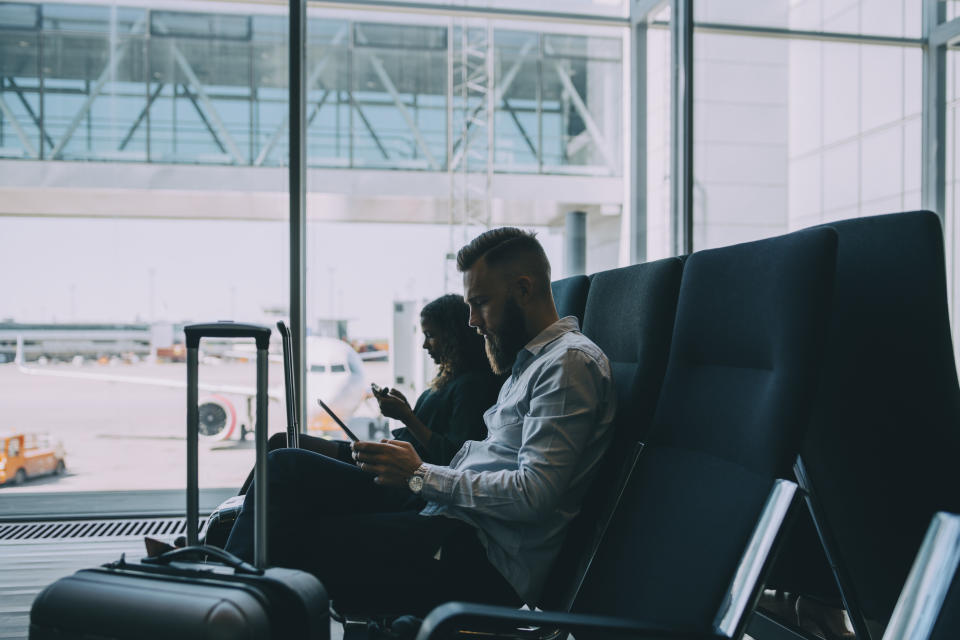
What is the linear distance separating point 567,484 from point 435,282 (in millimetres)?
2955

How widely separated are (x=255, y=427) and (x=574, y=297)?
3.05 ft

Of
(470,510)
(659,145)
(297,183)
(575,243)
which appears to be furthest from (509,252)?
(575,243)

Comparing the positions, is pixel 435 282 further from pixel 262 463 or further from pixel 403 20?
pixel 262 463

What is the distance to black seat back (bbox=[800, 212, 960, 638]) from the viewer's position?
3.42 ft

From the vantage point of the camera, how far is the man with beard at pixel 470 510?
1.16 meters

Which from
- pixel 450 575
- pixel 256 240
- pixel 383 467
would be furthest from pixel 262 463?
pixel 256 240

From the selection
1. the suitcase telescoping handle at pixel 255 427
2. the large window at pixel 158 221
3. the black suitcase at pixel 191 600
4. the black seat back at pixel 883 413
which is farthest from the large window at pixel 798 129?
the black suitcase at pixel 191 600

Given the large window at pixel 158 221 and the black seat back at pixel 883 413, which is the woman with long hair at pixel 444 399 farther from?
the large window at pixel 158 221

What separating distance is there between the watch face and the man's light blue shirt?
0.01 meters

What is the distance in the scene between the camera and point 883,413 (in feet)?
3.59

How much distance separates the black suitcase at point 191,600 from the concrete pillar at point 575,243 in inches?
132

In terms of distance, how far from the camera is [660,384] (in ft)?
4.12

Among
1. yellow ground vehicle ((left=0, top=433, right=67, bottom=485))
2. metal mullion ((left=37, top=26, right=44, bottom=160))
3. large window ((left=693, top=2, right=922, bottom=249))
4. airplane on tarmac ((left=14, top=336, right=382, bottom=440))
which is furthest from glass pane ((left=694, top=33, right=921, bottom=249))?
yellow ground vehicle ((left=0, top=433, right=67, bottom=485))

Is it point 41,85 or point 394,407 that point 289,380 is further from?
point 41,85
